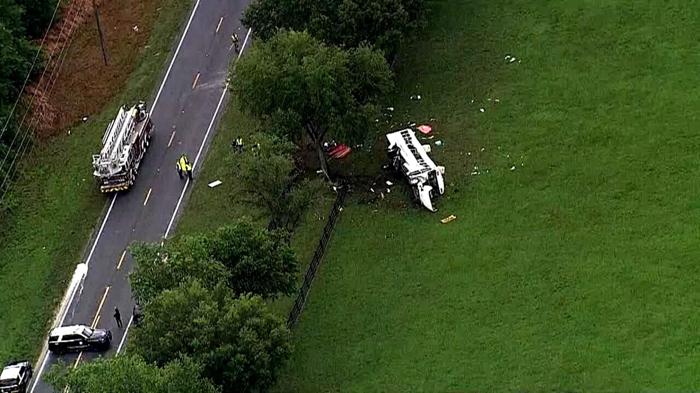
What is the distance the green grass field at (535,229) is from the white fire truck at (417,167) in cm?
108

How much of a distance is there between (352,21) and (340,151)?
8.52 metres

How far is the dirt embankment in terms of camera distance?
8244 cm

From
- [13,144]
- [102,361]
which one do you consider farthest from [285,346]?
[13,144]

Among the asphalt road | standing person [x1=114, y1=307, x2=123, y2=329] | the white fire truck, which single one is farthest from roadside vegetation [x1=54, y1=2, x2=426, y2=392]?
standing person [x1=114, y1=307, x2=123, y2=329]

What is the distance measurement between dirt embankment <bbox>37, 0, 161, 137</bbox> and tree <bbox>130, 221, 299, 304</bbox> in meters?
27.0

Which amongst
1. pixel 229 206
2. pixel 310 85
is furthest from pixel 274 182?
pixel 229 206

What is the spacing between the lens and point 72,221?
72.8 meters

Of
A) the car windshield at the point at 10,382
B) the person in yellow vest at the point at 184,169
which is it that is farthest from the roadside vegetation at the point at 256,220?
the car windshield at the point at 10,382

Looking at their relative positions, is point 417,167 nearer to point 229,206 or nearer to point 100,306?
point 229,206

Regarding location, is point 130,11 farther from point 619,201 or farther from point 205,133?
point 619,201

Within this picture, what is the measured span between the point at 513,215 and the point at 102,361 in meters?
27.0

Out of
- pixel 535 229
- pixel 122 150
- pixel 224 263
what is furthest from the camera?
pixel 122 150

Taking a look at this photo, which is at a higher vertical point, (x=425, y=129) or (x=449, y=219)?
(x=425, y=129)

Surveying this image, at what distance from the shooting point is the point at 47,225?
239 feet
